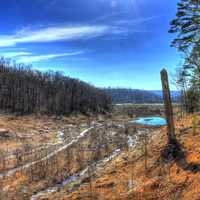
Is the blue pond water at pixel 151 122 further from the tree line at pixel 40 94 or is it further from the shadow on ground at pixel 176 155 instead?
the shadow on ground at pixel 176 155

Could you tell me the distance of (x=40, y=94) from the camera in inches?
2486

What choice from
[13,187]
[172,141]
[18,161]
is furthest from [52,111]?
[172,141]

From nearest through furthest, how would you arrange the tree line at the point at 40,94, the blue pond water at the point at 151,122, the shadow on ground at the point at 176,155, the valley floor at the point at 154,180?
the valley floor at the point at 154,180 < the shadow on ground at the point at 176,155 < the blue pond water at the point at 151,122 < the tree line at the point at 40,94

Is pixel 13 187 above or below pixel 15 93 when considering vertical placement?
below

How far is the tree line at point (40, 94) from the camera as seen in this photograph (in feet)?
183

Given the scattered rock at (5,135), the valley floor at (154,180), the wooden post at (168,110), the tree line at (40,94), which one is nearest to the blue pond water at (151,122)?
the tree line at (40,94)

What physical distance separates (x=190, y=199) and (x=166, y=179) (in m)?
1.42

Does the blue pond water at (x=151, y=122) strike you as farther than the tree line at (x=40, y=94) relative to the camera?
No

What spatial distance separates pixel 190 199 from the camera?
5512mm

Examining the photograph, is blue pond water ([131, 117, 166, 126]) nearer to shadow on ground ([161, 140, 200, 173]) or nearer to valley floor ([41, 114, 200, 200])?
valley floor ([41, 114, 200, 200])

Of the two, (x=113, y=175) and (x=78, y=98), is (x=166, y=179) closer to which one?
(x=113, y=175)

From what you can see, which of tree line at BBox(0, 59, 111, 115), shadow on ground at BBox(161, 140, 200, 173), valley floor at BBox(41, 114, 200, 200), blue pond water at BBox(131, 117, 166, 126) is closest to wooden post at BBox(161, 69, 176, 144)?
shadow on ground at BBox(161, 140, 200, 173)

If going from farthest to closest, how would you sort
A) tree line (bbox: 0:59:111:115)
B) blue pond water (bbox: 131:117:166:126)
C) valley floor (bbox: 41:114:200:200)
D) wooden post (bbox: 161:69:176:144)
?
1. tree line (bbox: 0:59:111:115)
2. blue pond water (bbox: 131:117:166:126)
3. wooden post (bbox: 161:69:176:144)
4. valley floor (bbox: 41:114:200:200)

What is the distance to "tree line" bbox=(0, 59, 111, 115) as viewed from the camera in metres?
55.7
